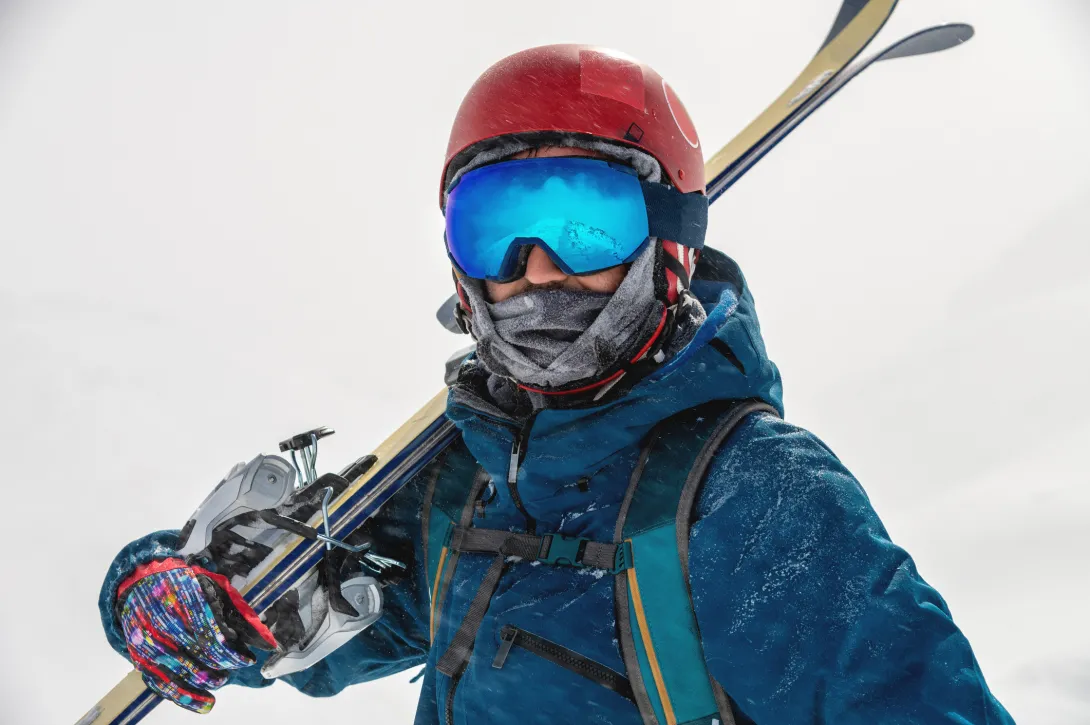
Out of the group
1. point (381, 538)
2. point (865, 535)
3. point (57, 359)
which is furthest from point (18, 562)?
point (865, 535)

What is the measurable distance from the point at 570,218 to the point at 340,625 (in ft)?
4.74

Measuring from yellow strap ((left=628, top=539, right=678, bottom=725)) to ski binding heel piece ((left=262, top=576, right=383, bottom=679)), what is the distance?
1053mm

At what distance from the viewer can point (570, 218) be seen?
6.46ft

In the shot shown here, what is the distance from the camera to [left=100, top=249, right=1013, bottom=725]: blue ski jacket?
1.30 m

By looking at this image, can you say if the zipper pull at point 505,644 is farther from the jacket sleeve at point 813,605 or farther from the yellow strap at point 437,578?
the jacket sleeve at point 813,605

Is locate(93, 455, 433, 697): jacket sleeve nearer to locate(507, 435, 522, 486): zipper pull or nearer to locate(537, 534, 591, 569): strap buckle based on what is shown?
locate(507, 435, 522, 486): zipper pull

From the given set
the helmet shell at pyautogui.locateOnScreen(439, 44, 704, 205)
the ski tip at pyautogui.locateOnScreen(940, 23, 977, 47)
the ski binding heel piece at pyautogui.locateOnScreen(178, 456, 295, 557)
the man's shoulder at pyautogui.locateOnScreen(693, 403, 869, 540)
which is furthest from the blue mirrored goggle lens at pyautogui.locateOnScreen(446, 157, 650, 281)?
the ski tip at pyautogui.locateOnScreen(940, 23, 977, 47)

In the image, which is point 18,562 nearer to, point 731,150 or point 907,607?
point 731,150

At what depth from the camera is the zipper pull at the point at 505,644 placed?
1.78m

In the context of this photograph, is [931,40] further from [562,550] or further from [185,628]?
[185,628]

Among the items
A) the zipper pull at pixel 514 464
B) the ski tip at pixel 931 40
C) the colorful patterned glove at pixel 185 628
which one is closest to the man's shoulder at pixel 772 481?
the zipper pull at pixel 514 464

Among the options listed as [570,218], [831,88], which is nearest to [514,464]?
[570,218]

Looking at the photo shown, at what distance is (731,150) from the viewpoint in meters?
3.17

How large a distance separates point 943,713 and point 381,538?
1.84 m
